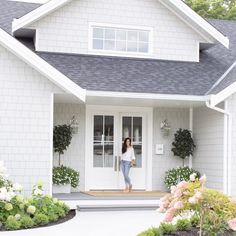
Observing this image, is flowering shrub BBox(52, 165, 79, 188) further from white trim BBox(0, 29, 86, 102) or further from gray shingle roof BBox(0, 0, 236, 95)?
white trim BBox(0, 29, 86, 102)

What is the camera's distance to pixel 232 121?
15.0 metres

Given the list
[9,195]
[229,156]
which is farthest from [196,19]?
[9,195]

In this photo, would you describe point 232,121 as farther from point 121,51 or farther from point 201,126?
point 121,51

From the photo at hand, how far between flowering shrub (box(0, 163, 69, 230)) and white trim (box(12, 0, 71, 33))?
5552 mm

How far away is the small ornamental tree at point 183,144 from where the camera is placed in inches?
652

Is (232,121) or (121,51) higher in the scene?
(121,51)

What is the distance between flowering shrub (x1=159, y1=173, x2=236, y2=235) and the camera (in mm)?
8047

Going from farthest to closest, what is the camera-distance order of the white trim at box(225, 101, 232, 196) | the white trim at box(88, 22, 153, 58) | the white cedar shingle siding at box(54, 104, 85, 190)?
the white trim at box(88, 22, 153, 58) → the white cedar shingle siding at box(54, 104, 85, 190) → the white trim at box(225, 101, 232, 196)

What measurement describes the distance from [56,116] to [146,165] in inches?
123

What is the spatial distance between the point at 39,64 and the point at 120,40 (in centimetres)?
430

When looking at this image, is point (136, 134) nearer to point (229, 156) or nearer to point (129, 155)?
point (129, 155)

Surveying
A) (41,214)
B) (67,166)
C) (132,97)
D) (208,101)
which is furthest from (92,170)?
(41,214)

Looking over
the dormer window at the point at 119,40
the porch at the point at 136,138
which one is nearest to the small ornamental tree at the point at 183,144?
the porch at the point at 136,138

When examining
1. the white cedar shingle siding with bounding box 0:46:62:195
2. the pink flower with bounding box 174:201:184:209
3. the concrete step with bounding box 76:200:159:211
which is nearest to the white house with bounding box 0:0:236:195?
the white cedar shingle siding with bounding box 0:46:62:195
